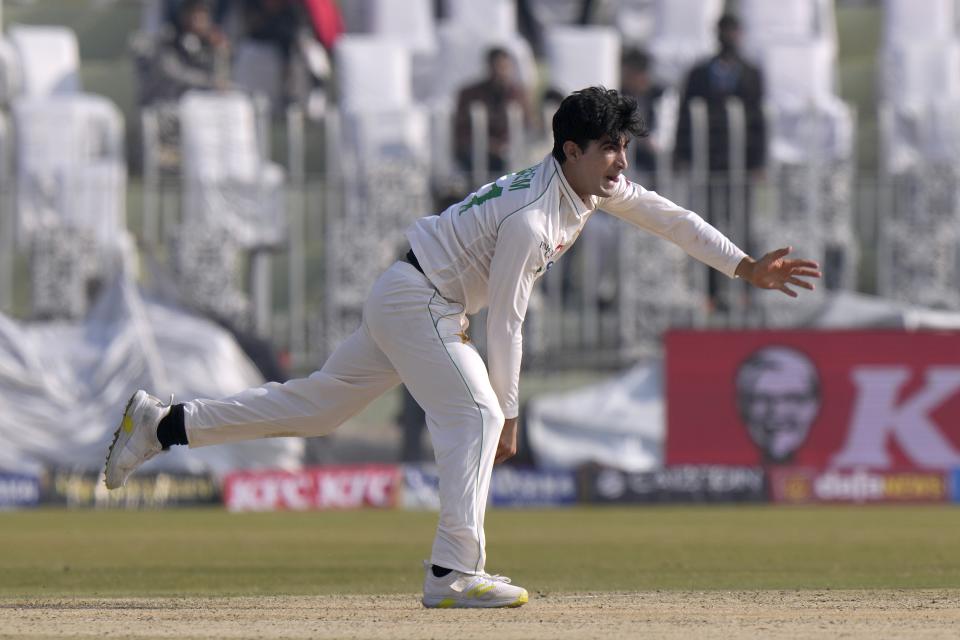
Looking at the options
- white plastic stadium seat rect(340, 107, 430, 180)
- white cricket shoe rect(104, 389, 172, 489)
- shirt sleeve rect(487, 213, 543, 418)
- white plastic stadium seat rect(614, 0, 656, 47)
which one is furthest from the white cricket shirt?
white plastic stadium seat rect(614, 0, 656, 47)

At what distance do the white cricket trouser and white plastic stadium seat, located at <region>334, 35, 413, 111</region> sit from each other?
18912 mm

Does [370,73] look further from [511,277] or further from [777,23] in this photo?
[511,277]

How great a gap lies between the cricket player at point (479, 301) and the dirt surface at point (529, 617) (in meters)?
0.40

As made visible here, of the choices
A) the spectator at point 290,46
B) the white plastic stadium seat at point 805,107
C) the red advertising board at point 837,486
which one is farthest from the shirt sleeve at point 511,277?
the spectator at point 290,46

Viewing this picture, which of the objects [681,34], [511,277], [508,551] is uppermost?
[681,34]

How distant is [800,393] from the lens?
21.3 m

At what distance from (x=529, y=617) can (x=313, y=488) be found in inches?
583

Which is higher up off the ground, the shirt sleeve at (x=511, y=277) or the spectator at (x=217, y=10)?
the spectator at (x=217, y=10)

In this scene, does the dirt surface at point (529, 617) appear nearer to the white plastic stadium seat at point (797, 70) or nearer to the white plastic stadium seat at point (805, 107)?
the white plastic stadium seat at point (805, 107)

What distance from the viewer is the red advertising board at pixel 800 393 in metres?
21.2

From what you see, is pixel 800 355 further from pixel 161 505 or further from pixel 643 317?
pixel 161 505

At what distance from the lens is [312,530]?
1622 cm

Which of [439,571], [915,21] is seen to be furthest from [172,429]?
[915,21]

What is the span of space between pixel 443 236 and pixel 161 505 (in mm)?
14587
